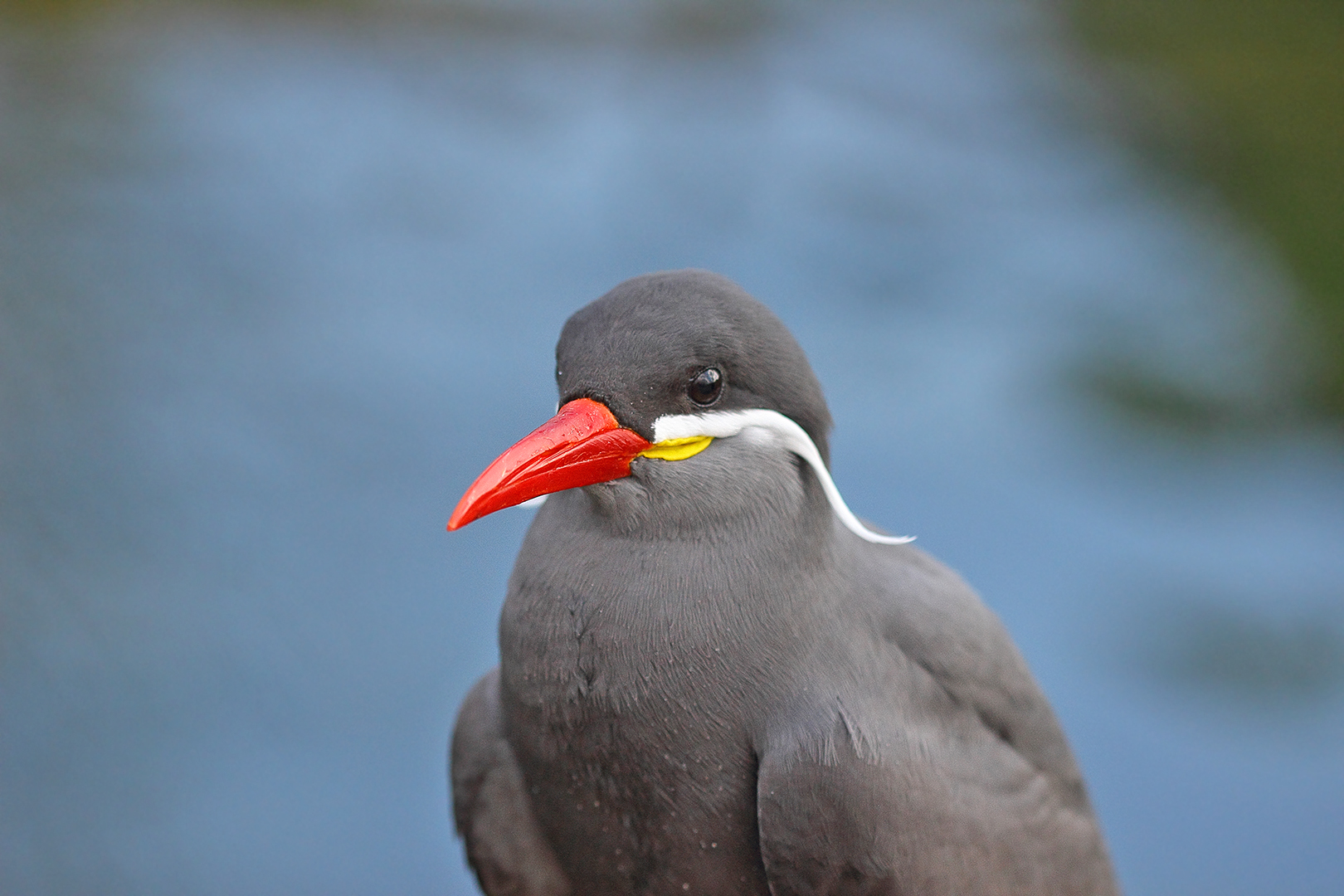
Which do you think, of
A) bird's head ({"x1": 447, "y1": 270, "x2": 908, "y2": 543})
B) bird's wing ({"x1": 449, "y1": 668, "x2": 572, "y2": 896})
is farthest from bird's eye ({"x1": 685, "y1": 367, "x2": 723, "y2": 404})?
bird's wing ({"x1": 449, "y1": 668, "x2": 572, "y2": 896})

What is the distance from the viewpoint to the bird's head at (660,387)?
1.72 metres

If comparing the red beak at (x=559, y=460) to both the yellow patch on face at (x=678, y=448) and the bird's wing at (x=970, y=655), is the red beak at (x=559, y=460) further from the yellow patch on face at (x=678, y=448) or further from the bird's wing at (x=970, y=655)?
the bird's wing at (x=970, y=655)

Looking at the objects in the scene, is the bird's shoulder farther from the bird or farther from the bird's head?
the bird's head

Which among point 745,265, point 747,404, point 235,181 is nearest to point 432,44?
point 235,181

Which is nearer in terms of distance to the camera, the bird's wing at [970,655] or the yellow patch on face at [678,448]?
the yellow patch on face at [678,448]

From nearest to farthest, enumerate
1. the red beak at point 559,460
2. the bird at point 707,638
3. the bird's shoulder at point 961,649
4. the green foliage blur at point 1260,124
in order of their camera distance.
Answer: the red beak at point 559,460
the bird at point 707,638
the bird's shoulder at point 961,649
the green foliage blur at point 1260,124

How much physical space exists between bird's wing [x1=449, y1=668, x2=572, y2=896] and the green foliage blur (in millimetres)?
4295

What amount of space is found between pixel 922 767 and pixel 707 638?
0.43 meters

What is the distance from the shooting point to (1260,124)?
6.61m

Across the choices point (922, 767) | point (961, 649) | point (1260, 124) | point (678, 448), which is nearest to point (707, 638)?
point (678, 448)

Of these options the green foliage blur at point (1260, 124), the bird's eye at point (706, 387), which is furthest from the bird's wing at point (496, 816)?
the green foliage blur at point (1260, 124)

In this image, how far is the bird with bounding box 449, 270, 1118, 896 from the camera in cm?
179

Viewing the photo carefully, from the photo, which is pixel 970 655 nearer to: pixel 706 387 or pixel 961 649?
pixel 961 649

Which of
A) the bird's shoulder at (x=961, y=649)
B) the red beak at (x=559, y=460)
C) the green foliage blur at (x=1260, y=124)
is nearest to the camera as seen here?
the red beak at (x=559, y=460)
